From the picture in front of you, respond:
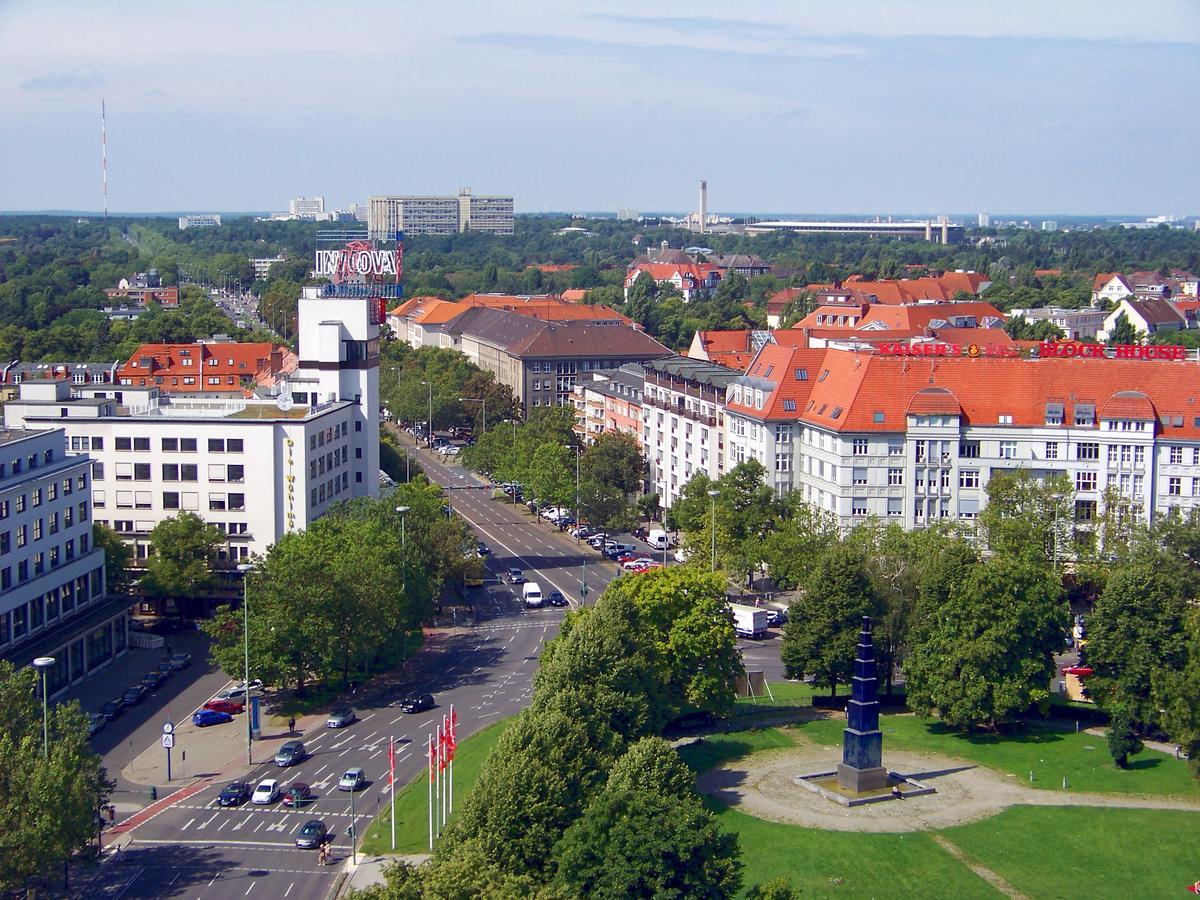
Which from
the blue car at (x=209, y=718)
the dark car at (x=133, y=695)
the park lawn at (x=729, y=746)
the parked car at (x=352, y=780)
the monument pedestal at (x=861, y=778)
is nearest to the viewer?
the monument pedestal at (x=861, y=778)

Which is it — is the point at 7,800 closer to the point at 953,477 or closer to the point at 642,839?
the point at 642,839

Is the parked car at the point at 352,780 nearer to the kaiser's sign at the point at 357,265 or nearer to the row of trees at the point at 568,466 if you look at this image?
the row of trees at the point at 568,466

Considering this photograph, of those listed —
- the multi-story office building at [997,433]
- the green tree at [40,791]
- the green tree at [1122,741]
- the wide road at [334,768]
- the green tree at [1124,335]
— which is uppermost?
the green tree at [1124,335]

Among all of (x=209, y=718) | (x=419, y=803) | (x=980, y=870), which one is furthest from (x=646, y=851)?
(x=209, y=718)

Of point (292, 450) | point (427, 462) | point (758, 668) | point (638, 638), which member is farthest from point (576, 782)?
point (427, 462)

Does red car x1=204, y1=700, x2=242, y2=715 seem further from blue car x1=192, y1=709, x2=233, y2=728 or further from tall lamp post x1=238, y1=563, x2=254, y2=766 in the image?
tall lamp post x1=238, y1=563, x2=254, y2=766

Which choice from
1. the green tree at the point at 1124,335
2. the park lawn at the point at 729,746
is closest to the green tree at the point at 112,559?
the park lawn at the point at 729,746
